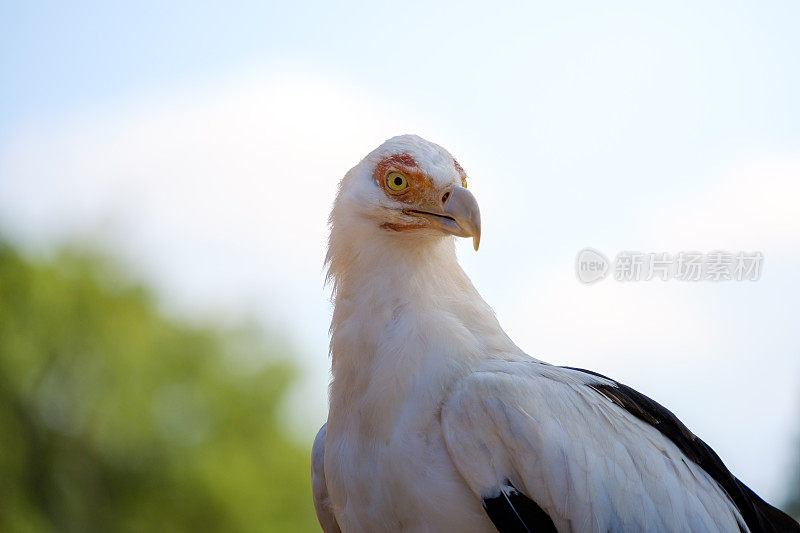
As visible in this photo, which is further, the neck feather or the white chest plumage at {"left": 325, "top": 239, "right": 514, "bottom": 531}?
the neck feather

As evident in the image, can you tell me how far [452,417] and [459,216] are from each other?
39.6 inches

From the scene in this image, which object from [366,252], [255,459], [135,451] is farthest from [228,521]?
[366,252]

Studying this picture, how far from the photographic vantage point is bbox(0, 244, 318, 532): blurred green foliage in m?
19.8

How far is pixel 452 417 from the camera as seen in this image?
349 cm

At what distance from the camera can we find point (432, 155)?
409 centimetres

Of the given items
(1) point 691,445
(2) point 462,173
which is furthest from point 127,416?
(1) point 691,445

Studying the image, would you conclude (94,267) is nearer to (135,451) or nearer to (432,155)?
(135,451)

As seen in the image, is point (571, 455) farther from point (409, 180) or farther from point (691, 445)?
point (409, 180)

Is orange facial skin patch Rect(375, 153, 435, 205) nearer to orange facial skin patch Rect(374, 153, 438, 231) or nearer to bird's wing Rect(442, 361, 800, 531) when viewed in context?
orange facial skin patch Rect(374, 153, 438, 231)

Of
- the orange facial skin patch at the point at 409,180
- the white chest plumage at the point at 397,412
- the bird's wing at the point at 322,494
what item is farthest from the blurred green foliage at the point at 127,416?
the orange facial skin patch at the point at 409,180

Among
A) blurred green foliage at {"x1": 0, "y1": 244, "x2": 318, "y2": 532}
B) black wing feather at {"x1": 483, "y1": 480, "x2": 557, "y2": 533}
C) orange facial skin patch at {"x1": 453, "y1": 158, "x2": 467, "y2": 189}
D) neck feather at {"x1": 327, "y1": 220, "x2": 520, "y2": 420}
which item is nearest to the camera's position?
black wing feather at {"x1": 483, "y1": 480, "x2": 557, "y2": 533}

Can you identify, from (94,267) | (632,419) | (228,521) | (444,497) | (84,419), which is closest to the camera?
(444,497)

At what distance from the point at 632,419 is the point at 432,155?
1.65 metres

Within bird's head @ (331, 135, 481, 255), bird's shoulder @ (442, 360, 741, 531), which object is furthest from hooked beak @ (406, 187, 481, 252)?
bird's shoulder @ (442, 360, 741, 531)
